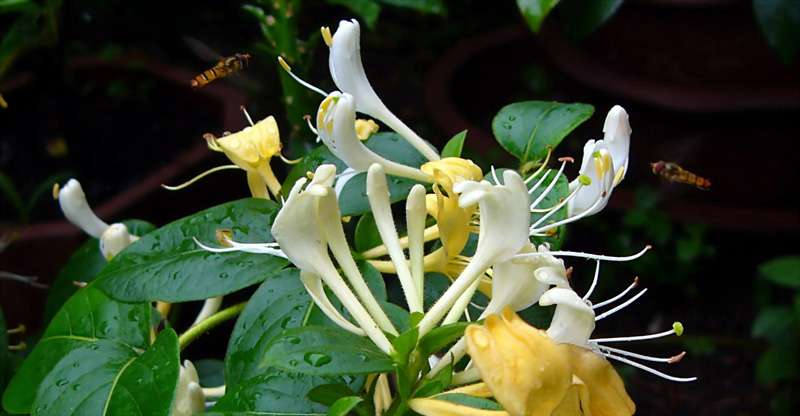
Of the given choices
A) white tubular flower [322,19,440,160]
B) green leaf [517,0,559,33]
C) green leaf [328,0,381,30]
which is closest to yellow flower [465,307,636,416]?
white tubular flower [322,19,440,160]

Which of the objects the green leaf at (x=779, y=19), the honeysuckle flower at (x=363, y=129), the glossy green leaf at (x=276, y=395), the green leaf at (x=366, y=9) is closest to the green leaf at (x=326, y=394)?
the glossy green leaf at (x=276, y=395)

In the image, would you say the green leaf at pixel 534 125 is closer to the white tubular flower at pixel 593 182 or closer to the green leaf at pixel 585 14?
the white tubular flower at pixel 593 182

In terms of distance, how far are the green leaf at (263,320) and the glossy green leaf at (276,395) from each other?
33mm

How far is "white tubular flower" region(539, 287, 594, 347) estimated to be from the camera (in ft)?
1.17

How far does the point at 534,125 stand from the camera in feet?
1.93

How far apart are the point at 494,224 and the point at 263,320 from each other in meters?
0.17

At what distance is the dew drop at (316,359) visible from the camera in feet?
1.11

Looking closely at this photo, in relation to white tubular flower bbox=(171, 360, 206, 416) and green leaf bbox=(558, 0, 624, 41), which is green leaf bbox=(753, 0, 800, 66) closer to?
green leaf bbox=(558, 0, 624, 41)

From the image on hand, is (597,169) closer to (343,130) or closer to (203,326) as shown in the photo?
(343,130)

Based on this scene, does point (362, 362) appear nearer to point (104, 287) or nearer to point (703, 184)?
point (104, 287)

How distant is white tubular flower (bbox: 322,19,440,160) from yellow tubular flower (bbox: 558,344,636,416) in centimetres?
23

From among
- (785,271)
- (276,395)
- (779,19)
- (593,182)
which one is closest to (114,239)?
(276,395)

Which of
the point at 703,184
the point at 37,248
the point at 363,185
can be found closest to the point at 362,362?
the point at 363,185

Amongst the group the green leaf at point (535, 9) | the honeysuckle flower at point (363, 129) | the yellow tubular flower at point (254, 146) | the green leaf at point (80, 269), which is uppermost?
the yellow tubular flower at point (254, 146)
